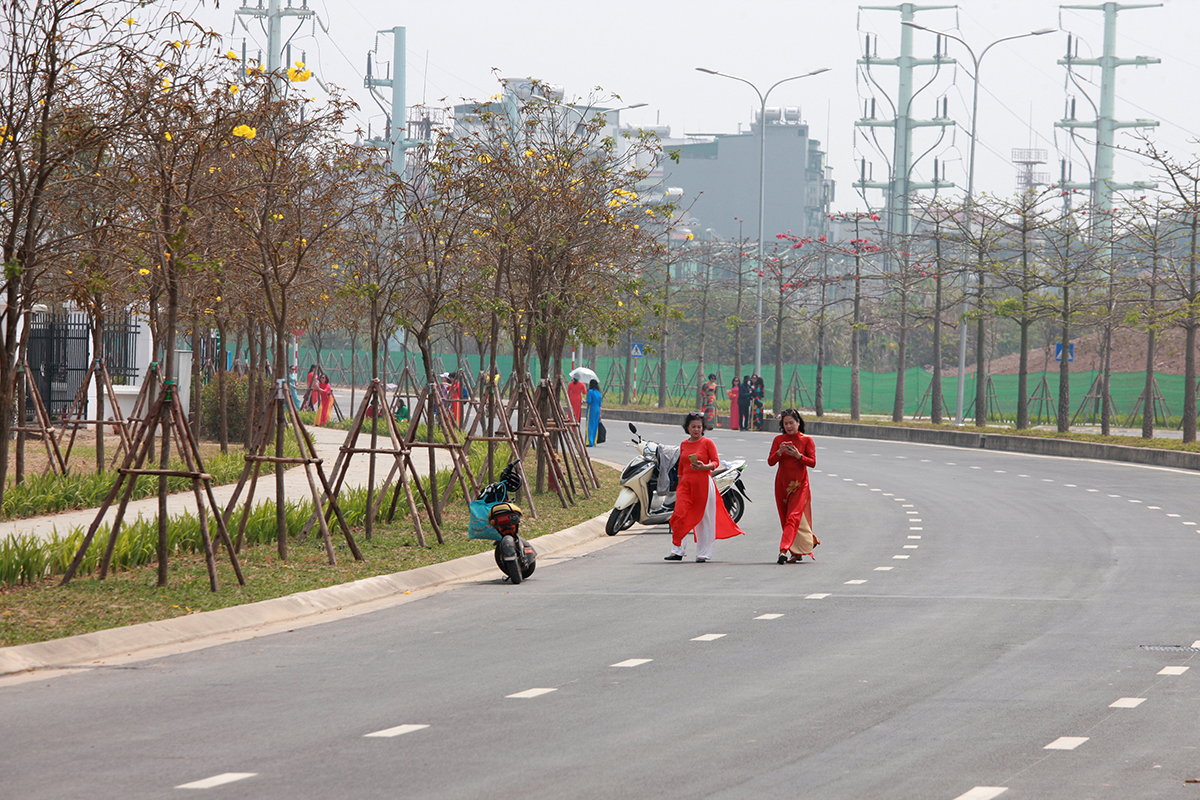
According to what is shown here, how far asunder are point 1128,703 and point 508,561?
6277mm

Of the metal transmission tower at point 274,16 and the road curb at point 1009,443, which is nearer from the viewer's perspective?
the road curb at point 1009,443

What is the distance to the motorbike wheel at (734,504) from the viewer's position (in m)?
18.1

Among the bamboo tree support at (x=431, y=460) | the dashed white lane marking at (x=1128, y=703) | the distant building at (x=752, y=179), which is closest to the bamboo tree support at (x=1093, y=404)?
the bamboo tree support at (x=431, y=460)

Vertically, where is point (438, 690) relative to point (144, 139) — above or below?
below

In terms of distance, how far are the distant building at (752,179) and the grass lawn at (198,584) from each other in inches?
4405

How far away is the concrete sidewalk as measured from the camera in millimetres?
14305

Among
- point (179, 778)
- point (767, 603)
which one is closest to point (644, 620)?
point (767, 603)

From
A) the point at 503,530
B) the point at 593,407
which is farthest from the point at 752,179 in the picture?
the point at 503,530

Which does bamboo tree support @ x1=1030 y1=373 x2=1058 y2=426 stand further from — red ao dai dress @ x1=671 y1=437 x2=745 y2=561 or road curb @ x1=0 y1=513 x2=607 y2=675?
road curb @ x1=0 y1=513 x2=607 y2=675

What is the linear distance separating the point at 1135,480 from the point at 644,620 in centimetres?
1801

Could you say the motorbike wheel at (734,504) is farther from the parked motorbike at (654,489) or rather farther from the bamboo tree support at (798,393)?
the bamboo tree support at (798,393)

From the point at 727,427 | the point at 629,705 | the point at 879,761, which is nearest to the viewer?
the point at 879,761

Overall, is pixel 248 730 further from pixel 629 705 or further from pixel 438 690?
pixel 629 705

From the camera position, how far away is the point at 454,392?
112 feet
